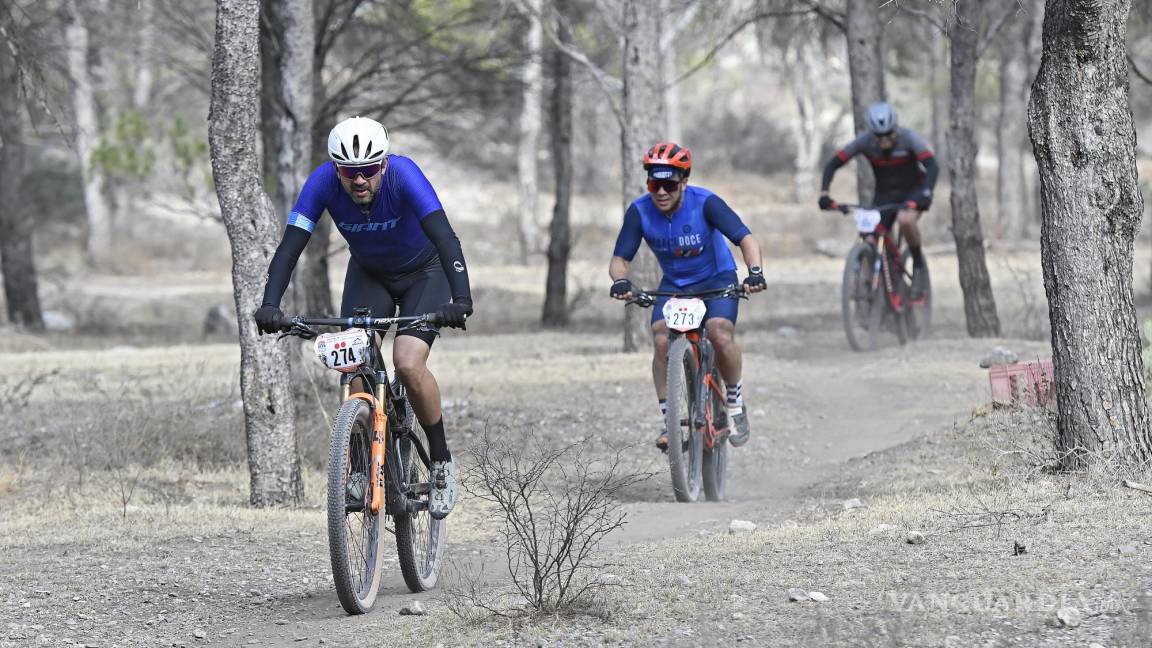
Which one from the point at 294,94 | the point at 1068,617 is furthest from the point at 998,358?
the point at 1068,617

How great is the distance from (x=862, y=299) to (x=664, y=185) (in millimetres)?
6966

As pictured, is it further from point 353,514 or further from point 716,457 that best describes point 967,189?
point 353,514

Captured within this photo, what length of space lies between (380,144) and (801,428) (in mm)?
6499

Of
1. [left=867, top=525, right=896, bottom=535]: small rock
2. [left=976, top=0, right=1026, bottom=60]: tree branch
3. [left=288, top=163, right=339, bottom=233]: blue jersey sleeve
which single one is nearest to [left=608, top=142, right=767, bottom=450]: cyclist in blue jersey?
[left=867, top=525, right=896, bottom=535]: small rock

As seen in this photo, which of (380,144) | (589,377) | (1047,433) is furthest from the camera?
(589,377)

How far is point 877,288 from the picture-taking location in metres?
15.6

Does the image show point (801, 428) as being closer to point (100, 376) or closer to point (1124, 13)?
point (1124, 13)

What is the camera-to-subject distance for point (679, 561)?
661 centimetres

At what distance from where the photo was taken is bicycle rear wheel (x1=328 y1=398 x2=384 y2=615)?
5.83 m

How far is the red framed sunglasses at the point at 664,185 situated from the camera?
8.93 m

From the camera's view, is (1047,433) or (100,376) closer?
(1047,433)

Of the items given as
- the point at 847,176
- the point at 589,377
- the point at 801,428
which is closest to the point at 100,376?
the point at 589,377

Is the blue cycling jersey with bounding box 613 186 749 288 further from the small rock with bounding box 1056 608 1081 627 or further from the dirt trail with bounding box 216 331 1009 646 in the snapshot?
the small rock with bounding box 1056 608 1081 627

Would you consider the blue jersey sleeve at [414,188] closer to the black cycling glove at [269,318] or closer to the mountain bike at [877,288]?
the black cycling glove at [269,318]
